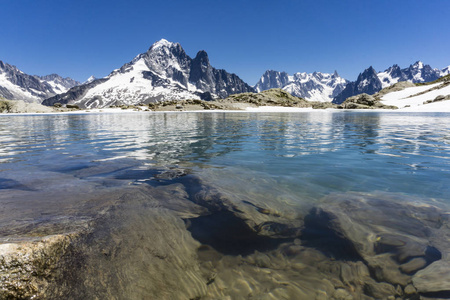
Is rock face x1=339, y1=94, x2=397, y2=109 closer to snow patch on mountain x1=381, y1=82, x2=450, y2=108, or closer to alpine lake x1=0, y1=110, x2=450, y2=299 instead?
snow patch on mountain x1=381, y1=82, x2=450, y2=108

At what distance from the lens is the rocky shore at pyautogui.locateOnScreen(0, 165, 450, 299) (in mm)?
2855

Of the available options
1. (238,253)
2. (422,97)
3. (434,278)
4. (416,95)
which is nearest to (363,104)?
(422,97)

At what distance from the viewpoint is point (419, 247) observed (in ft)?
12.7

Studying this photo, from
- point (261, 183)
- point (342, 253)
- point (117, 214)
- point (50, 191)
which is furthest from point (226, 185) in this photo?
point (50, 191)

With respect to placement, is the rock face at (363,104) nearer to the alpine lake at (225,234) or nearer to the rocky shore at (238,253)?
the alpine lake at (225,234)

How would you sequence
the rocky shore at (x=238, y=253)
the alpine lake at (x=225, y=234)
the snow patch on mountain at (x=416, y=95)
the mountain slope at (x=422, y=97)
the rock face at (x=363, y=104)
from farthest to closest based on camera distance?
1. the snow patch on mountain at (x=416, y=95)
2. the rock face at (x=363, y=104)
3. the mountain slope at (x=422, y=97)
4. the alpine lake at (x=225, y=234)
5. the rocky shore at (x=238, y=253)

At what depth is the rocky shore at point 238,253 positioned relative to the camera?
2.86m

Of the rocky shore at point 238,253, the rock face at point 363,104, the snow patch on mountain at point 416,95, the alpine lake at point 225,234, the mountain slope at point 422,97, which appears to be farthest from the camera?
the snow patch on mountain at point 416,95

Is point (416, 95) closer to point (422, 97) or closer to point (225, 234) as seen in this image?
point (422, 97)

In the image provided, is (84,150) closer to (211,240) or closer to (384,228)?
(211,240)

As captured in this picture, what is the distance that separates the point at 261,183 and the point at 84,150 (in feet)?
36.8

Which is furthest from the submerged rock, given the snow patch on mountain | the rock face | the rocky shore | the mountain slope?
the snow patch on mountain

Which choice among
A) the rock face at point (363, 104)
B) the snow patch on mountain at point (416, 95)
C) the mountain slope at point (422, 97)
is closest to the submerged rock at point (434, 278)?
the mountain slope at point (422, 97)

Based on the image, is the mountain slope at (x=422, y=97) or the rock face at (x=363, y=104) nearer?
the mountain slope at (x=422, y=97)
